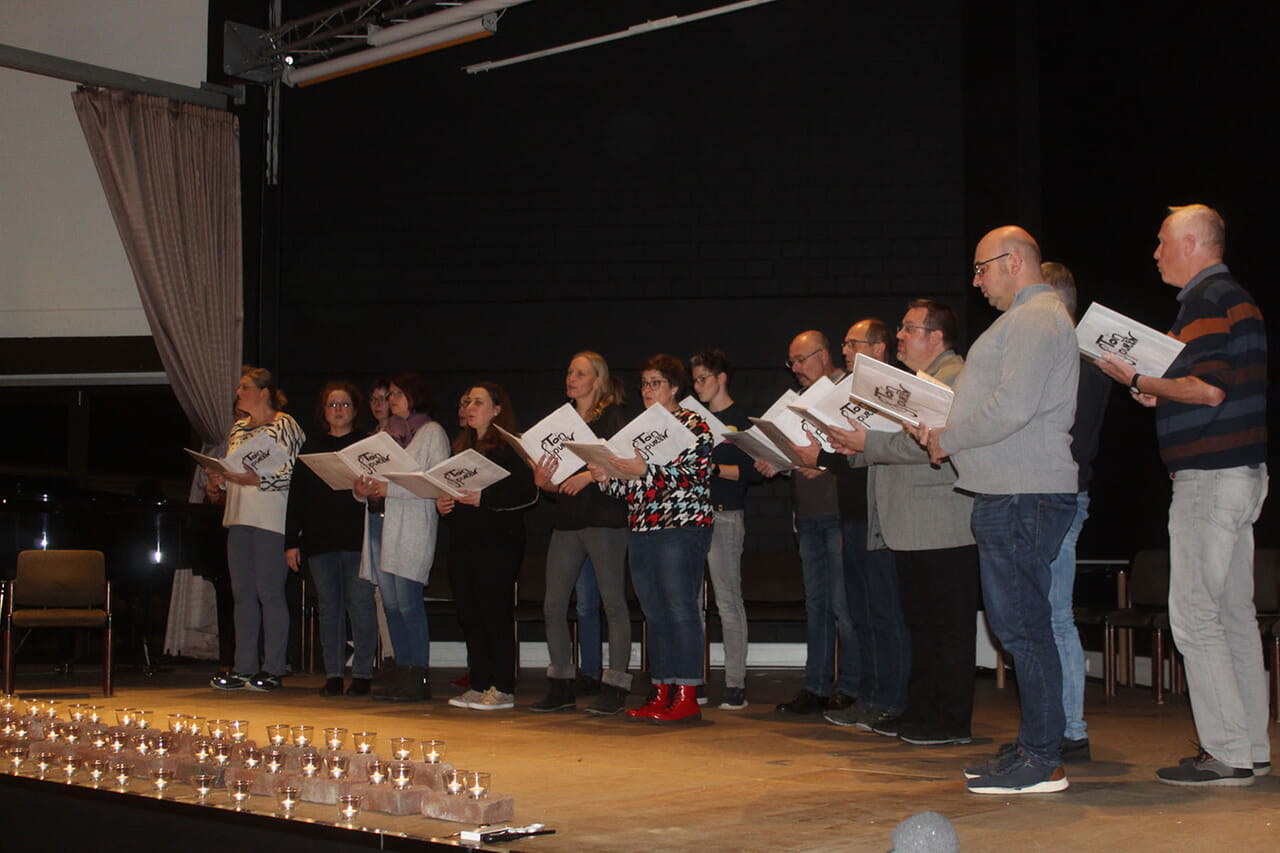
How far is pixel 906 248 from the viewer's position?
8.43 meters

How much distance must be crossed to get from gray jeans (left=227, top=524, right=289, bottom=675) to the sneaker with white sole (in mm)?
4215

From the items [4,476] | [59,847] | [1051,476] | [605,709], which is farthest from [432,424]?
[4,476]

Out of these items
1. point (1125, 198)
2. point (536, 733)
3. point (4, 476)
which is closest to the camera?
point (536, 733)

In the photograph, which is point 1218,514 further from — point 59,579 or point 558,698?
point 59,579

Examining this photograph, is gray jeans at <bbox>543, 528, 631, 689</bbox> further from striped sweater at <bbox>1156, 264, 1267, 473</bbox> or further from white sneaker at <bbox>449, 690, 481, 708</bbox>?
striped sweater at <bbox>1156, 264, 1267, 473</bbox>

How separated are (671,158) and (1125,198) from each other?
314 cm

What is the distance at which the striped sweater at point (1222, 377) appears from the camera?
360cm

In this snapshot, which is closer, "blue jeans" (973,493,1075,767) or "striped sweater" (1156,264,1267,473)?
"blue jeans" (973,493,1075,767)

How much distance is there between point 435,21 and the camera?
766 cm

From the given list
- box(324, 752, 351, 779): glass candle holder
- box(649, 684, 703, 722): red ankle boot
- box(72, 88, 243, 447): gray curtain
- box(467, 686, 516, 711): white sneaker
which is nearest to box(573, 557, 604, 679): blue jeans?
box(467, 686, 516, 711): white sneaker

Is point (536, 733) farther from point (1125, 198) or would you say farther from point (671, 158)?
point (671, 158)

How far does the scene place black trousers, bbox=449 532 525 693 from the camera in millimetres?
5703

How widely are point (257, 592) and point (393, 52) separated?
3486mm

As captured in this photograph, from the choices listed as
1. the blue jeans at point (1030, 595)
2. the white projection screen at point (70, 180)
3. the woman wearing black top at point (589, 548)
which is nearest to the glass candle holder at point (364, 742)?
the blue jeans at point (1030, 595)
